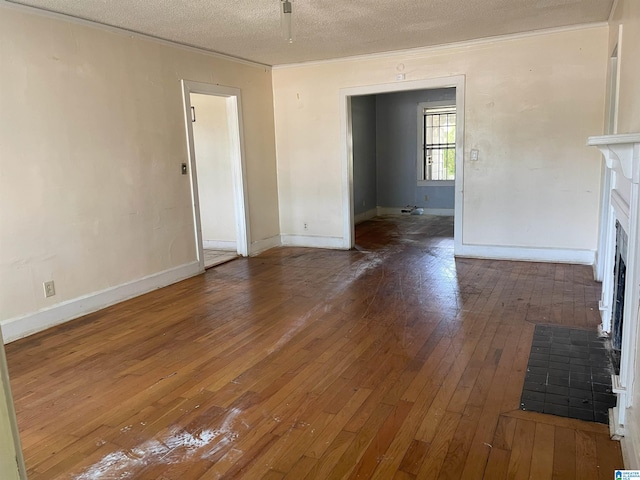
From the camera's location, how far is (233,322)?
3869mm

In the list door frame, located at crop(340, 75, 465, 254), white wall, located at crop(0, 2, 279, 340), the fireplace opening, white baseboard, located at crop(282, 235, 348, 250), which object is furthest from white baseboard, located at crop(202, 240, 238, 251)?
the fireplace opening

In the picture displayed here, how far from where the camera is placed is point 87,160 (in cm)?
414

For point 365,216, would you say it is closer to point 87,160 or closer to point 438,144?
point 438,144

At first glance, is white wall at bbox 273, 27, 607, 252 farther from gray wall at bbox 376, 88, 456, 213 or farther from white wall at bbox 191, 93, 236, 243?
gray wall at bbox 376, 88, 456, 213

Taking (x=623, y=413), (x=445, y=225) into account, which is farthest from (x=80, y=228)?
(x=445, y=225)

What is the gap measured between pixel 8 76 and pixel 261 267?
10.3ft

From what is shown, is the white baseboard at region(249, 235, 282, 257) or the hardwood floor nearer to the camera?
the hardwood floor

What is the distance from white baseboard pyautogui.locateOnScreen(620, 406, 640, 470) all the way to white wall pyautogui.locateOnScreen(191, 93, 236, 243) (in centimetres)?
531

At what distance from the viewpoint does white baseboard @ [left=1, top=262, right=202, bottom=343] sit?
3662 millimetres

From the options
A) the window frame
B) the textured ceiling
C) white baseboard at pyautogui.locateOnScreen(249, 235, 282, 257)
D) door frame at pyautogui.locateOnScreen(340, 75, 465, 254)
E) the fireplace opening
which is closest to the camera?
the fireplace opening

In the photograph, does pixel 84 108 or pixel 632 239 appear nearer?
pixel 632 239

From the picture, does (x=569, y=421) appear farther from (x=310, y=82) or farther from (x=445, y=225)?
(x=445, y=225)

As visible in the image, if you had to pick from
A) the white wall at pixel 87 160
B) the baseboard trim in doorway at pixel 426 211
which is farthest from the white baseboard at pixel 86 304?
the baseboard trim in doorway at pixel 426 211

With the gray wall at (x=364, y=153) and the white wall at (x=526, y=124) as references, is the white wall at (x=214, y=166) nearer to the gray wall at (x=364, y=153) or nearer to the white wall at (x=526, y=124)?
the white wall at (x=526, y=124)
